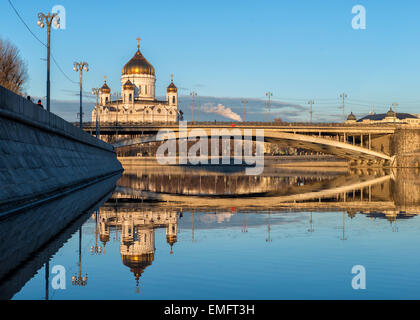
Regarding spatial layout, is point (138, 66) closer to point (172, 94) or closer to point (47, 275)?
point (172, 94)

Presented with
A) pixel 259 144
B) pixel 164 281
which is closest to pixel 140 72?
pixel 259 144

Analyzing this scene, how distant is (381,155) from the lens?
82.4m

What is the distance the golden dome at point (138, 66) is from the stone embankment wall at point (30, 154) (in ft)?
384

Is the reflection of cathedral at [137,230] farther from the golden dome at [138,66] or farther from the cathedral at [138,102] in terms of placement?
the golden dome at [138,66]

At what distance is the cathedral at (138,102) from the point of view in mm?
141750

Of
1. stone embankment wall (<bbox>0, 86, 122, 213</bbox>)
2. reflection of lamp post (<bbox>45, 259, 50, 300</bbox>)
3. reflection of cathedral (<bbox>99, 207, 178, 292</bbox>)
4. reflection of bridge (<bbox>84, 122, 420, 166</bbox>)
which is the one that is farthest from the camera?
reflection of bridge (<bbox>84, 122, 420, 166</bbox>)

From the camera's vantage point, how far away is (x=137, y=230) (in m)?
12.8

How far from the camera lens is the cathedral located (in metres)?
142

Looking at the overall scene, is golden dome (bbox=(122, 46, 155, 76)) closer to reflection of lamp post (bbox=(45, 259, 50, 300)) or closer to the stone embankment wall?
the stone embankment wall

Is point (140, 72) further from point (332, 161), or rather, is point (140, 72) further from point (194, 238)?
point (194, 238)

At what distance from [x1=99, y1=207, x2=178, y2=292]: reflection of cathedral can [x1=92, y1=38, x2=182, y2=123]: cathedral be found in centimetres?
12423

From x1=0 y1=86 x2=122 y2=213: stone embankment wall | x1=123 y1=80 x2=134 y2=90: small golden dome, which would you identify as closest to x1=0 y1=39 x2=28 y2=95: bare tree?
x1=0 y1=86 x2=122 y2=213: stone embankment wall

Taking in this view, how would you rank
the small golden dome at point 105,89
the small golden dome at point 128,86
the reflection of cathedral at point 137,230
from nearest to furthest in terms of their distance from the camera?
the reflection of cathedral at point 137,230 → the small golden dome at point 128,86 → the small golden dome at point 105,89

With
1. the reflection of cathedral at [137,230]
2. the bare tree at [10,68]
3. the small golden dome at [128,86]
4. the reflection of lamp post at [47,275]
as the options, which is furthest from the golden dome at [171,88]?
the reflection of lamp post at [47,275]
